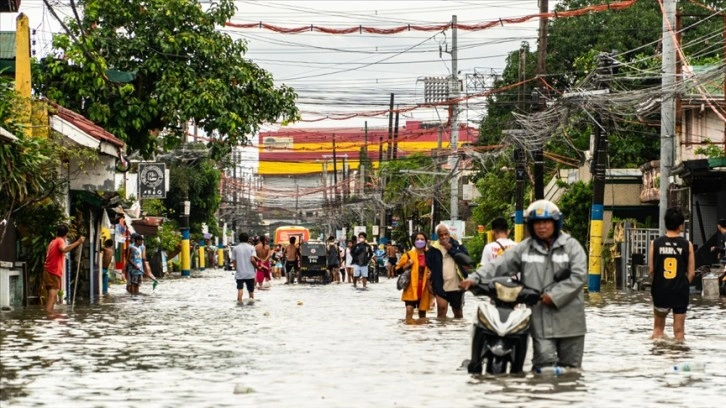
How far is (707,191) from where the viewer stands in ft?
143

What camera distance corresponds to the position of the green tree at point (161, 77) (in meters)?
36.9

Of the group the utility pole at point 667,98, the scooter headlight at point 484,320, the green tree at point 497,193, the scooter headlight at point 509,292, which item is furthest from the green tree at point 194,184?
the scooter headlight at point 509,292

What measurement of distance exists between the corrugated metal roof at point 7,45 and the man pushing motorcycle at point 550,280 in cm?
2294

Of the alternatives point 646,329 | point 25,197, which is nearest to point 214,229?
point 25,197

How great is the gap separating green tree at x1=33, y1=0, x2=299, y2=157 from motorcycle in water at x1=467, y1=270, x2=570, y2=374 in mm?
23990

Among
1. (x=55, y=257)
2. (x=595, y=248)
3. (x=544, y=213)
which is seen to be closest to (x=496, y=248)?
(x=544, y=213)

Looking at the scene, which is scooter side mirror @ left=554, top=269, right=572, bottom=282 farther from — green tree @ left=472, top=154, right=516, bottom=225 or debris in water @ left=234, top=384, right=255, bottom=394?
green tree @ left=472, top=154, right=516, bottom=225

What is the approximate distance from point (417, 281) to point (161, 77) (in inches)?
599

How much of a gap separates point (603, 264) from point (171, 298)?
60.7ft

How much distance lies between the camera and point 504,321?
13156 mm

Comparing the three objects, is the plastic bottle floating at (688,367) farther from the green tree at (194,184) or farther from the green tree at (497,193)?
the green tree at (194,184)

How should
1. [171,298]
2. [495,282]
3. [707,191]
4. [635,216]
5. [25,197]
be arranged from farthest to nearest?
[635,216] → [707,191] → [171,298] → [25,197] → [495,282]

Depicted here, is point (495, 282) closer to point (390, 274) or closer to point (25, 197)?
point (25, 197)

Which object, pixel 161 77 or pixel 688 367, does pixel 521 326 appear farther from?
pixel 161 77
